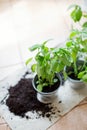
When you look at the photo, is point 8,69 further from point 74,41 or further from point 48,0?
point 48,0

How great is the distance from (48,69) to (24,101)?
0.27 m

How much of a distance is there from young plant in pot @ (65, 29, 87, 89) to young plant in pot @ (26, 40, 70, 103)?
58 millimetres

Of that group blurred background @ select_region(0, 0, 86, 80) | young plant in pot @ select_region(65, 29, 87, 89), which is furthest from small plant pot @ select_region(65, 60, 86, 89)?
blurred background @ select_region(0, 0, 86, 80)

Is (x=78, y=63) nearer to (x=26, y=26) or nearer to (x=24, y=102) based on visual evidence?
(x=24, y=102)

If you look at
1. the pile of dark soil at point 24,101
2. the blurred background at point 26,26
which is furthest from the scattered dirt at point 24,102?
the blurred background at point 26,26

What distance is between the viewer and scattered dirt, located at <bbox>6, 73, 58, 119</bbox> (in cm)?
133

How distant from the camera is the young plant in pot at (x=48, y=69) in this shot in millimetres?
1141

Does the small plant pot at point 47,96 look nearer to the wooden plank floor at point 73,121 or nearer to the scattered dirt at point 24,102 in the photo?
the scattered dirt at point 24,102

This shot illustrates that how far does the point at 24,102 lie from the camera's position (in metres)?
1.37

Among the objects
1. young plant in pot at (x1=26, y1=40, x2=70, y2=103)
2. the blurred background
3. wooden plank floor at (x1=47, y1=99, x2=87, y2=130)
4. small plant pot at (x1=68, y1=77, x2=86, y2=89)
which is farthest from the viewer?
the blurred background

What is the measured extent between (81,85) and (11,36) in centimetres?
69

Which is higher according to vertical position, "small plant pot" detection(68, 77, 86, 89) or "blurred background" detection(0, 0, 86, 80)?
"blurred background" detection(0, 0, 86, 80)

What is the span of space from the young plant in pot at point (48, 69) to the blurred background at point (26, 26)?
0.99 ft

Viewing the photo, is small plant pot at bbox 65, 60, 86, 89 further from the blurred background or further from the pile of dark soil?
the blurred background
